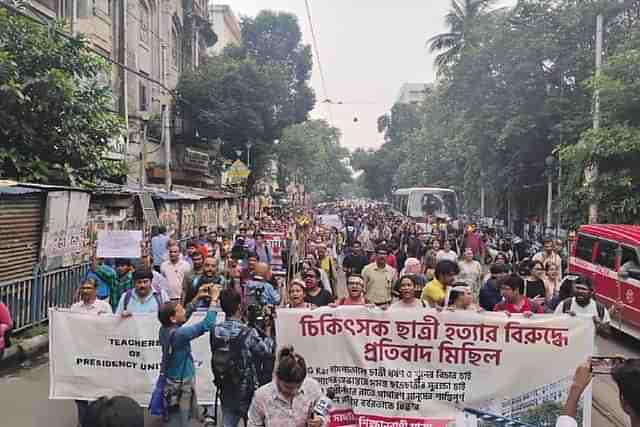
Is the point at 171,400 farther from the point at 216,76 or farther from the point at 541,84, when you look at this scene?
the point at 216,76

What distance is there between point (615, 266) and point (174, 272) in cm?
A: 712

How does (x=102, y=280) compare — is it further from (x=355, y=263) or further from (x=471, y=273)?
(x=471, y=273)

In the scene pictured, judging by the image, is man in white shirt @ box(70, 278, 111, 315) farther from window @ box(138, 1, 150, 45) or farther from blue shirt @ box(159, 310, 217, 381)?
window @ box(138, 1, 150, 45)

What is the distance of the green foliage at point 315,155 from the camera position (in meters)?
57.9

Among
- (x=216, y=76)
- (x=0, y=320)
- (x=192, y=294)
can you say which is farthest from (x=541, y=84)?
(x=0, y=320)

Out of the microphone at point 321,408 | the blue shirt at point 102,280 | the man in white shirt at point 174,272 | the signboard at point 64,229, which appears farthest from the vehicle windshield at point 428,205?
the microphone at point 321,408

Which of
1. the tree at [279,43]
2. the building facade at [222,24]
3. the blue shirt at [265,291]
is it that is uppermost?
the building facade at [222,24]

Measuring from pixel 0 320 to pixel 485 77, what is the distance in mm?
22820

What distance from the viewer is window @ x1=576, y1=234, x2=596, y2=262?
12250 mm

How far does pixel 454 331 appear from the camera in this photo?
576 cm

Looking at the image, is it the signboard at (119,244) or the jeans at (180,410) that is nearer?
the jeans at (180,410)

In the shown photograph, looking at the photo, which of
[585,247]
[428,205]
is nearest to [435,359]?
[585,247]

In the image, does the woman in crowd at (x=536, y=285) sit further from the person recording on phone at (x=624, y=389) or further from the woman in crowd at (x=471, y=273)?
the person recording on phone at (x=624, y=389)

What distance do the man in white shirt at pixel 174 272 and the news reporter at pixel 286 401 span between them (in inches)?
236
